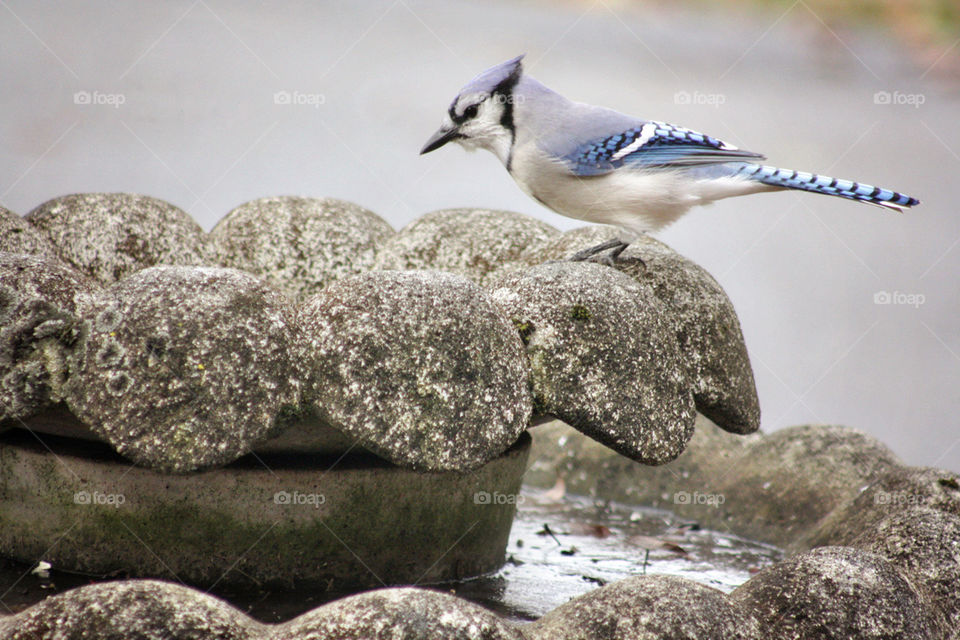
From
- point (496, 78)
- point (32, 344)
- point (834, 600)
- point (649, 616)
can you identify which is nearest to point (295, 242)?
point (496, 78)

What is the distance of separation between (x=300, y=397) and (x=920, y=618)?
1.67 metres

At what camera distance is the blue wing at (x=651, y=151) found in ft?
10.2

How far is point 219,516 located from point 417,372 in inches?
35.4

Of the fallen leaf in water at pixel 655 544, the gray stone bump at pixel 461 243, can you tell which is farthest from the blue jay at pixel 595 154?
the fallen leaf in water at pixel 655 544

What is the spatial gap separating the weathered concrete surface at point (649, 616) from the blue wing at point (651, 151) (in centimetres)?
135

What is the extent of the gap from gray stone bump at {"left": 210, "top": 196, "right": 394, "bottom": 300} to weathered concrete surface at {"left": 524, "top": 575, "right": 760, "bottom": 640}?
1864 millimetres

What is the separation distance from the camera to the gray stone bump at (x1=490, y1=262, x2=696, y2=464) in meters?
2.48

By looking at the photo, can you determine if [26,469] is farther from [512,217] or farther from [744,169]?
[744,169]

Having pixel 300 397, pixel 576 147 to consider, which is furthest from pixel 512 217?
pixel 300 397

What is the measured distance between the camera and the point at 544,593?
315cm

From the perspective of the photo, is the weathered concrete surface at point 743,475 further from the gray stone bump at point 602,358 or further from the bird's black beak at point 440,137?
the bird's black beak at point 440,137

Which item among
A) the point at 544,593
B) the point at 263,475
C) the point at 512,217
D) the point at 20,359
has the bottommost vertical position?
the point at 544,593

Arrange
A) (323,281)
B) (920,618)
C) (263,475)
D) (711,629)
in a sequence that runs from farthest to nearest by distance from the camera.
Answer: (323,281) → (263,475) → (920,618) → (711,629)

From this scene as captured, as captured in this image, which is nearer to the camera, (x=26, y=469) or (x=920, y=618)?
(x=920, y=618)
